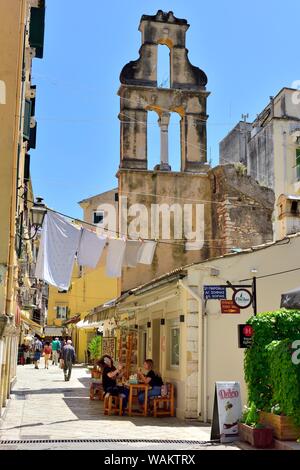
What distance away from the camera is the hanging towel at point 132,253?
1559 centimetres

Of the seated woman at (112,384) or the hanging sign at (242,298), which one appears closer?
the hanging sign at (242,298)

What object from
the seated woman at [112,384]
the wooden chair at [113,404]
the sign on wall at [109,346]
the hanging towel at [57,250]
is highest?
the hanging towel at [57,250]

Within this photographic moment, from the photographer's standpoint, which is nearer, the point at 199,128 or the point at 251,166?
the point at 199,128

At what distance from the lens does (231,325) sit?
519 inches

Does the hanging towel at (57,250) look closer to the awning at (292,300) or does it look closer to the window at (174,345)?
the window at (174,345)

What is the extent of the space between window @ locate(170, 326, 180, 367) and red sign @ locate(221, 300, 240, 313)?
125 inches

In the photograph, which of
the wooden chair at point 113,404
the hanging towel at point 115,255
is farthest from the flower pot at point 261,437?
the hanging towel at point 115,255

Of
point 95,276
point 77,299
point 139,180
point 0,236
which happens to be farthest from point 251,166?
point 0,236

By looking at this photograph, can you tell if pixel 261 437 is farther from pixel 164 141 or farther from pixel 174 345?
pixel 164 141

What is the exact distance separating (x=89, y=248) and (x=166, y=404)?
13.6ft

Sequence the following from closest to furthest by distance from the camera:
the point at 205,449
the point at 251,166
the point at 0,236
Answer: the point at 205,449
the point at 0,236
the point at 251,166

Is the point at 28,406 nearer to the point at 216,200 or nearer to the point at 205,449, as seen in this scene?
the point at 205,449

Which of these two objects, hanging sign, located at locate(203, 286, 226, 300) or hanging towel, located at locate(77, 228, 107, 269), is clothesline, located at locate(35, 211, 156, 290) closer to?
hanging towel, located at locate(77, 228, 107, 269)
